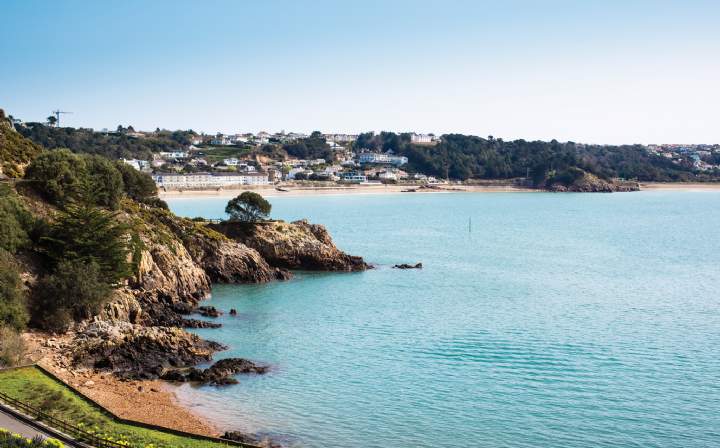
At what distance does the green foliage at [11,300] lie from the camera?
1219 inches

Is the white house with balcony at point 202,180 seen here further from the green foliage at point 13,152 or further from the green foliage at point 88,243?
the green foliage at point 88,243

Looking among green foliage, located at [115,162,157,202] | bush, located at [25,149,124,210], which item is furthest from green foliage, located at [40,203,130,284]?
green foliage, located at [115,162,157,202]

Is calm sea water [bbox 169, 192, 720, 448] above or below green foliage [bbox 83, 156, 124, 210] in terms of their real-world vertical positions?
below

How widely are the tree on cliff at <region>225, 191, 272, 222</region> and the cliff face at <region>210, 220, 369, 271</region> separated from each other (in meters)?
1.39

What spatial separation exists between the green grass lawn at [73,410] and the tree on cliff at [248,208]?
3667cm

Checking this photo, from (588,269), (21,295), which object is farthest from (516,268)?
(21,295)

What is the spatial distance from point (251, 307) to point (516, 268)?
90.7 feet

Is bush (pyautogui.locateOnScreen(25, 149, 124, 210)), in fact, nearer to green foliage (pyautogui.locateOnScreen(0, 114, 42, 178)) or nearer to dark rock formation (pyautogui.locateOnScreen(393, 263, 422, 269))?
green foliage (pyautogui.locateOnScreen(0, 114, 42, 178))

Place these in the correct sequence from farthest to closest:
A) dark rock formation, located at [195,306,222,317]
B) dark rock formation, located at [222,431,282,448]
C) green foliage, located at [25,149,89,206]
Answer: green foliage, located at [25,149,89,206] → dark rock formation, located at [195,306,222,317] → dark rock formation, located at [222,431,282,448]

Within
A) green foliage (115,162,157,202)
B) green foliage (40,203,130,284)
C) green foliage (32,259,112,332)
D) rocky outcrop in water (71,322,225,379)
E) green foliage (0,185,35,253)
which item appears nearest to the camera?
rocky outcrop in water (71,322,225,379)

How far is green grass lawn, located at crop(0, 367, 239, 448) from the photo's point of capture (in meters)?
22.0

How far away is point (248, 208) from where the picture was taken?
6391 cm

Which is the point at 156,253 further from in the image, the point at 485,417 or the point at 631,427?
the point at 631,427

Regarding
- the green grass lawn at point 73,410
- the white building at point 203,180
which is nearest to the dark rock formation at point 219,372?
the green grass lawn at point 73,410
